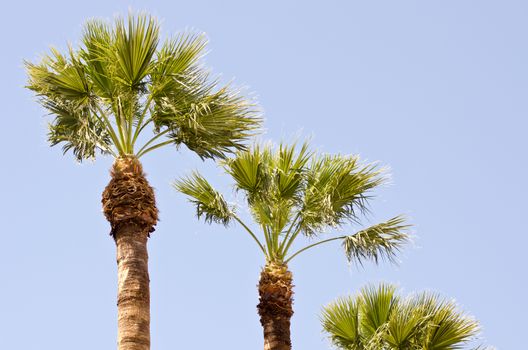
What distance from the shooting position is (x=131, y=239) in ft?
43.9

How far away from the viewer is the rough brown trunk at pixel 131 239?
41.5ft

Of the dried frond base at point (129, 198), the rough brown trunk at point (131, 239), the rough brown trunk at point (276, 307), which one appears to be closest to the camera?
the rough brown trunk at point (131, 239)

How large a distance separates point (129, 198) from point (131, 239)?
61 centimetres

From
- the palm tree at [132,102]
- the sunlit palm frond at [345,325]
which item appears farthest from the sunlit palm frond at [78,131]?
the sunlit palm frond at [345,325]

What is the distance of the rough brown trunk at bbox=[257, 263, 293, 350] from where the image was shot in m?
16.2

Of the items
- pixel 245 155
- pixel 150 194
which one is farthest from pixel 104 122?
pixel 245 155

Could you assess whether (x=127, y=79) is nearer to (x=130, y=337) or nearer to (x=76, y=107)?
(x=76, y=107)

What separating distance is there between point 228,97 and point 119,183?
7.80 ft

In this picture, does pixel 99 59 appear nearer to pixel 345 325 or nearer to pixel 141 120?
pixel 141 120

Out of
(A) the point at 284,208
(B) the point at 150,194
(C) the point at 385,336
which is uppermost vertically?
(A) the point at 284,208

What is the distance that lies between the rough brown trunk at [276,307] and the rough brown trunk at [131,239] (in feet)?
11.1

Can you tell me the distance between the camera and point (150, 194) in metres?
13.9

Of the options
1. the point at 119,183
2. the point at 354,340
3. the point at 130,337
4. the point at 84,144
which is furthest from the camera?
the point at 354,340

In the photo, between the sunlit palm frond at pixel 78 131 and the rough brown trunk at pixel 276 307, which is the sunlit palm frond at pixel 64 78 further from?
the rough brown trunk at pixel 276 307
